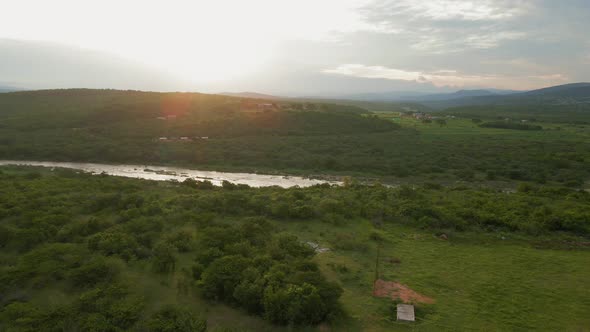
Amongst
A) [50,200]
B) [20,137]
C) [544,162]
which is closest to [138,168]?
[50,200]

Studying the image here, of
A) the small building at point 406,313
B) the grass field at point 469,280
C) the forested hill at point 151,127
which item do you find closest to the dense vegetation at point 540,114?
the forested hill at point 151,127

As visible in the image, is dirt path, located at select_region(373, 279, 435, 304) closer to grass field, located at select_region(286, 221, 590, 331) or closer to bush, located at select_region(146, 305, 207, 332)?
grass field, located at select_region(286, 221, 590, 331)

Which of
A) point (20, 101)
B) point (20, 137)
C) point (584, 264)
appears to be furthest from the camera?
point (20, 101)

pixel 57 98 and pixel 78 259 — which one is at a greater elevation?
pixel 57 98

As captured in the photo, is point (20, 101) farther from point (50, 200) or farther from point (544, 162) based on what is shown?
point (544, 162)

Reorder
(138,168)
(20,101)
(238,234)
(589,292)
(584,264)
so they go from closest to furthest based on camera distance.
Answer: (589,292) → (584,264) → (238,234) → (138,168) → (20,101)

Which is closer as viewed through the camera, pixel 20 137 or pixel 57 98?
pixel 20 137
